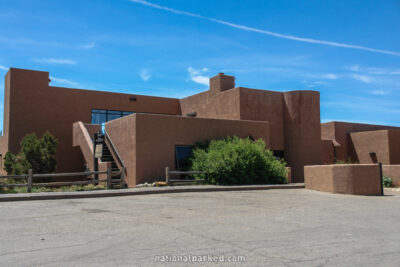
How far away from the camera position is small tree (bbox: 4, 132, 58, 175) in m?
21.5

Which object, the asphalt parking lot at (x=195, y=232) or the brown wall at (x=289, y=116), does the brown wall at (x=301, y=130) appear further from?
the asphalt parking lot at (x=195, y=232)

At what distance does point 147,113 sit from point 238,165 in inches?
390

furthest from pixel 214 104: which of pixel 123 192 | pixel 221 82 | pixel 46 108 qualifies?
pixel 123 192

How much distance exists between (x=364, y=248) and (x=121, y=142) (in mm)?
16245

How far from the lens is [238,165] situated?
742 inches

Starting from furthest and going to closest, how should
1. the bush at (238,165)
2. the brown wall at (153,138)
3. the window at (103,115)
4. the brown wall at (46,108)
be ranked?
the window at (103,115)
the brown wall at (46,108)
the brown wall at (153,138)
the bush at (238,165)

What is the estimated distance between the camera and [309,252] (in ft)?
21.2

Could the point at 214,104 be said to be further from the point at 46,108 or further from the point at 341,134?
the point at 341,134

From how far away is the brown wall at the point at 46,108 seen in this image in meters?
25.8

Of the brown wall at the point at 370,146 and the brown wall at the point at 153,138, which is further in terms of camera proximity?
the brown wall at the point at 370,146

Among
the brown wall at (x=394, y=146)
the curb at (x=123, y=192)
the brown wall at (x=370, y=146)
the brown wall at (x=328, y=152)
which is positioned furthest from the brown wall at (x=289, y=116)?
the curb at (x=123, y=192)

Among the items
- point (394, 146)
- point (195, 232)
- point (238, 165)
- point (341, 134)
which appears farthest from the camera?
point (341, 134)

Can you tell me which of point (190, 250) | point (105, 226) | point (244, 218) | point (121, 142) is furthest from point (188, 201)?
point (121, 142)

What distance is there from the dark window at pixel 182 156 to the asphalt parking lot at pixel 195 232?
26.0 ft
